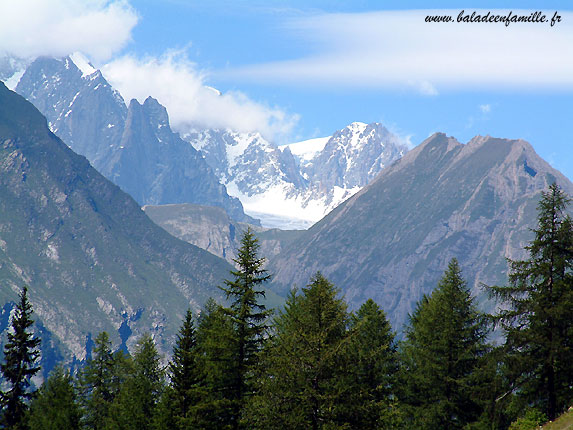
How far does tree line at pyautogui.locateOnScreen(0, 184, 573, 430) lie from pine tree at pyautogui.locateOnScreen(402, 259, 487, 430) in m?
0.09

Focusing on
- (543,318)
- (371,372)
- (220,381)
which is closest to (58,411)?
(220,381)

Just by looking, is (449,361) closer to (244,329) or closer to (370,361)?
(370,361)

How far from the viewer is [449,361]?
A: 47.9m

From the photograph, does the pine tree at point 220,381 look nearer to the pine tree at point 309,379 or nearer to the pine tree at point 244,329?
the pine tree at point 244,329

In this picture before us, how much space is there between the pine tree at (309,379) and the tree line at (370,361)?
2.7 inches

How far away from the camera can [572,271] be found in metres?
39.1

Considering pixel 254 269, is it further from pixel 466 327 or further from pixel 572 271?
pixel 572 271

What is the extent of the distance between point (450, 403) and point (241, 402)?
46.0 feet

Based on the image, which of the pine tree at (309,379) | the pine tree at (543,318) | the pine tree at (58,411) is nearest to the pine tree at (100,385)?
the pine tree at (58,411)

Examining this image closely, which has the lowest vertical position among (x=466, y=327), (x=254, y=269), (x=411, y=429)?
(x=411, y=429)

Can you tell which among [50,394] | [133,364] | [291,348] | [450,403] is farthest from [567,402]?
[50,394]

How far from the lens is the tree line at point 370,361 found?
116ft

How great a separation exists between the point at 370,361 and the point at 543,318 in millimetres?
13351

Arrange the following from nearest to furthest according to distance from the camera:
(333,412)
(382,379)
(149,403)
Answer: (333,412), (382,379), (149,403)
